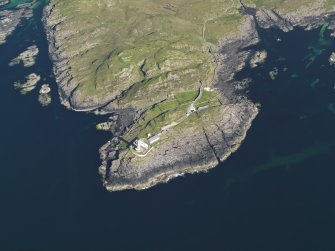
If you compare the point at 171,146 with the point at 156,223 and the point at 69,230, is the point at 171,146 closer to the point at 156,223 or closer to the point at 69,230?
the point at 156,223

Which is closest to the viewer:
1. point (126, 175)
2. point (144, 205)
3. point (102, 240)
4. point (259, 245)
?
point (259, 245)

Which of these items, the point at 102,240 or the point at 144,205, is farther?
the point at 144,205

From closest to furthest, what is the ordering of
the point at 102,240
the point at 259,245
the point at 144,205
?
the point at 259,245 < the point at 102,240 < the point at 144,205

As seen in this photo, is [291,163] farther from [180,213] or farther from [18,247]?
→ [18,247]

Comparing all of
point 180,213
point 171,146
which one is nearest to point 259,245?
point 180,213

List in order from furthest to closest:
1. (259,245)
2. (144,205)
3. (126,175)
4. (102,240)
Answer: (126,175), (144,205), (102,240), (259,245)

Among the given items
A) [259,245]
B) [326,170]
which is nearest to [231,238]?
[259,245]

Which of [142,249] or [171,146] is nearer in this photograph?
[142,249]
